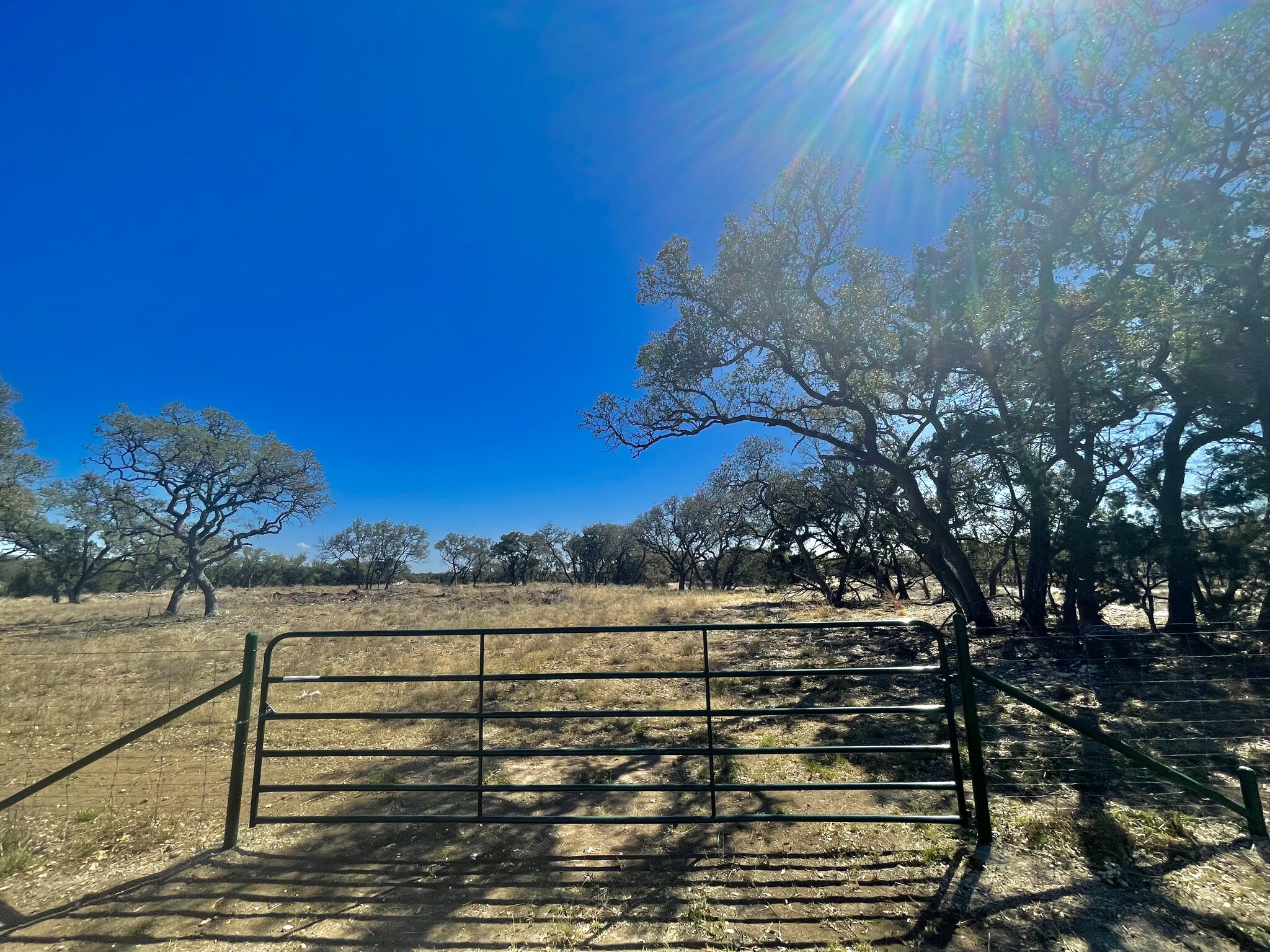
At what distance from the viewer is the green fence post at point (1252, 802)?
3.84m

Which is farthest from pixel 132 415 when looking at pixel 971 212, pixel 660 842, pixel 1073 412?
pixel 1073 412

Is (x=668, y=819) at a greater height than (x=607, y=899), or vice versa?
(x=668, y=819)

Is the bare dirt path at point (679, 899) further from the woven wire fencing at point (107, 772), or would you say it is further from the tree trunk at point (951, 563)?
the tree trunk at point (951, 563)

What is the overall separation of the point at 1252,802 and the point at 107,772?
438 inches

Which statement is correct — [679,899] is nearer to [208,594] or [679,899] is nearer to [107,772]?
[107,772]

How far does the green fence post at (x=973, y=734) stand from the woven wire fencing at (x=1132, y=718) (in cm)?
120

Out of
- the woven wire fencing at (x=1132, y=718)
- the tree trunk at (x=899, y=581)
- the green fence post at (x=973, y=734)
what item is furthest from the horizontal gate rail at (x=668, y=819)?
the tree trunk at (x=899, y=581)

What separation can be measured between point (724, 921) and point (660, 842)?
3.36ft

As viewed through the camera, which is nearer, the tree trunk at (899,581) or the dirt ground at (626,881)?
the dirt ground at (626,881)

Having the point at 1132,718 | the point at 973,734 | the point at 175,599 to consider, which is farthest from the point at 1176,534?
the point at 175,599

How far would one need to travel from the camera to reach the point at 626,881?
372 cm

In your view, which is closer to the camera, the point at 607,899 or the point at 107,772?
the point at 607,899

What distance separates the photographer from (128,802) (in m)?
5.33

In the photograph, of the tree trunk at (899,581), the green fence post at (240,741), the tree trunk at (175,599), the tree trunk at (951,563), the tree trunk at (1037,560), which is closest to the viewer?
the green fence post at (240,741)
